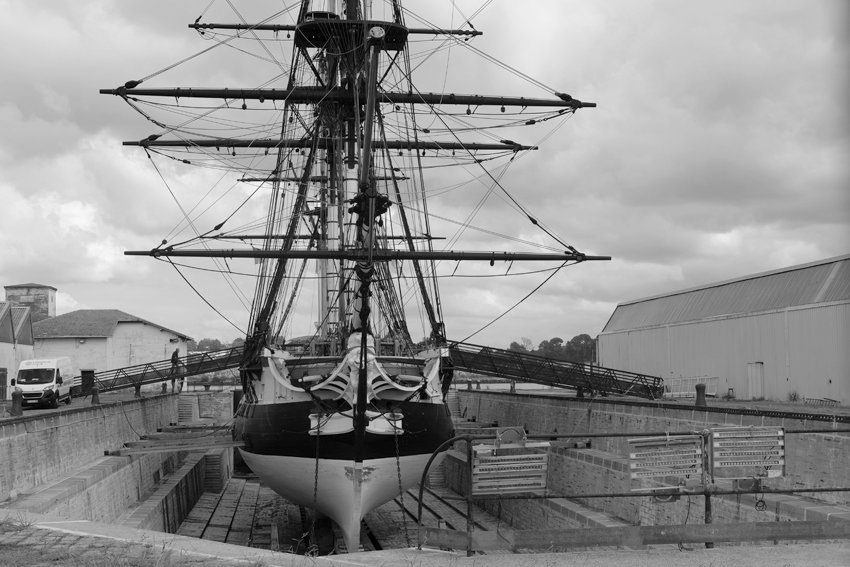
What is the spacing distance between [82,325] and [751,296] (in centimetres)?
4885

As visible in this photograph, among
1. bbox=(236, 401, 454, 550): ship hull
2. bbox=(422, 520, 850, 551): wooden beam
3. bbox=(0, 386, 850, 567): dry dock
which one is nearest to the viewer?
bbox=(0, 386, 850, 567): dry dock

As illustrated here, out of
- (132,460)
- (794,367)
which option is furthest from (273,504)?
(794,367)

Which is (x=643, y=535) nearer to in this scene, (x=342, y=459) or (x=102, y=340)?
(x=342, y=459)

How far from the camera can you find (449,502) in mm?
29984

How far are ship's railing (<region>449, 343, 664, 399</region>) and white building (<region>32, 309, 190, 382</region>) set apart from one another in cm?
3710

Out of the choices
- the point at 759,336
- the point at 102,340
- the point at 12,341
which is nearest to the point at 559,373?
the point at 759,336

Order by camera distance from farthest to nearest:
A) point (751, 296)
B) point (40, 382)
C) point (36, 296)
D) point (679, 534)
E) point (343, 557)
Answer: point (36, 296), point (751, 296), point (40, 382), point (679, 534), point (343, 557)

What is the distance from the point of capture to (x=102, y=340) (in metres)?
63.9

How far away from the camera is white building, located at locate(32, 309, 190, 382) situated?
63.8 metres

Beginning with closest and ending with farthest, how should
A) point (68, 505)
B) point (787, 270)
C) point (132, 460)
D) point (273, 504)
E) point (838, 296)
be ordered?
point (68, 505) < point (132, 460) < point (838, 296) < point (273, 504) < point (787, 270)

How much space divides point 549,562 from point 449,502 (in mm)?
22358

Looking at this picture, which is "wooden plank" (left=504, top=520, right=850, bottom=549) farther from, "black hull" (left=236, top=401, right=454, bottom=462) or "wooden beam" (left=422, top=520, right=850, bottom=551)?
"black hull" (left=236, top=401, right=454, bottom=462)

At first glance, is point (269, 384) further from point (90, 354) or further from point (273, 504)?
point (90, 354)

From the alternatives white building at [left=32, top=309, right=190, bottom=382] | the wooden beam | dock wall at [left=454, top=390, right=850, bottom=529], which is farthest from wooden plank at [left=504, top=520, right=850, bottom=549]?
white building at [left=32, top=309, right=190, bottom=382]
